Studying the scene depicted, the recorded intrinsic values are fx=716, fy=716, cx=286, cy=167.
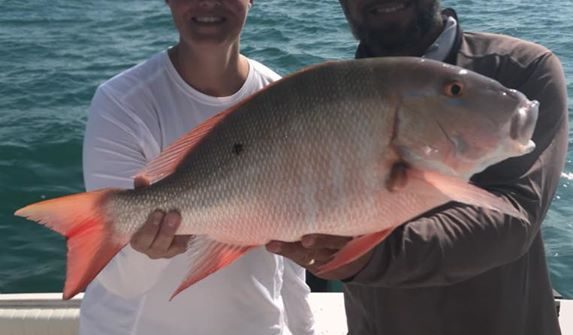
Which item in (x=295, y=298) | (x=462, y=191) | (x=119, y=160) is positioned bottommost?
(x=295, y=298)

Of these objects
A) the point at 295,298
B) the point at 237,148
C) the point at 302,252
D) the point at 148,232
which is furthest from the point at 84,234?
the point at 295,298

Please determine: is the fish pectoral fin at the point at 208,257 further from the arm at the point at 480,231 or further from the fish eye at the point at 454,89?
the fish eye at the point at 454,89

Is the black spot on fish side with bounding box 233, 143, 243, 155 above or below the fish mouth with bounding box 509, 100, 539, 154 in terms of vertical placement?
below

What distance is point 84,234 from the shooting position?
1.76m

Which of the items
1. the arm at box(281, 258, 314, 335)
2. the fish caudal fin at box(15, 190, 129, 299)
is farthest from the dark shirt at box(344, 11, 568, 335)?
the fish caudal fin at box(15, 190, 129, 299)

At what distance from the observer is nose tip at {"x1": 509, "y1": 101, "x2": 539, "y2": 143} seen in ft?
5.10

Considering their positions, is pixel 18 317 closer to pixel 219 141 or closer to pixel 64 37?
pixel 219 141

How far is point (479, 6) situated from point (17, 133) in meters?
7.96

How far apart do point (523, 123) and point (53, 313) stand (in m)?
2.43

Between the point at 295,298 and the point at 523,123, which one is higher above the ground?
the point at 523,123

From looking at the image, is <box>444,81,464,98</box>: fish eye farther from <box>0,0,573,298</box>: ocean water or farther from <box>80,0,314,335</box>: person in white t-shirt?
<box>0,0,573,298</box>: ocean water

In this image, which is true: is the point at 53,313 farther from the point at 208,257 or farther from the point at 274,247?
the point at 274,247

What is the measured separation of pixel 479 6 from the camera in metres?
11.9

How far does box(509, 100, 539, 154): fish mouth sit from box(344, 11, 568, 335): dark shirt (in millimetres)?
212
